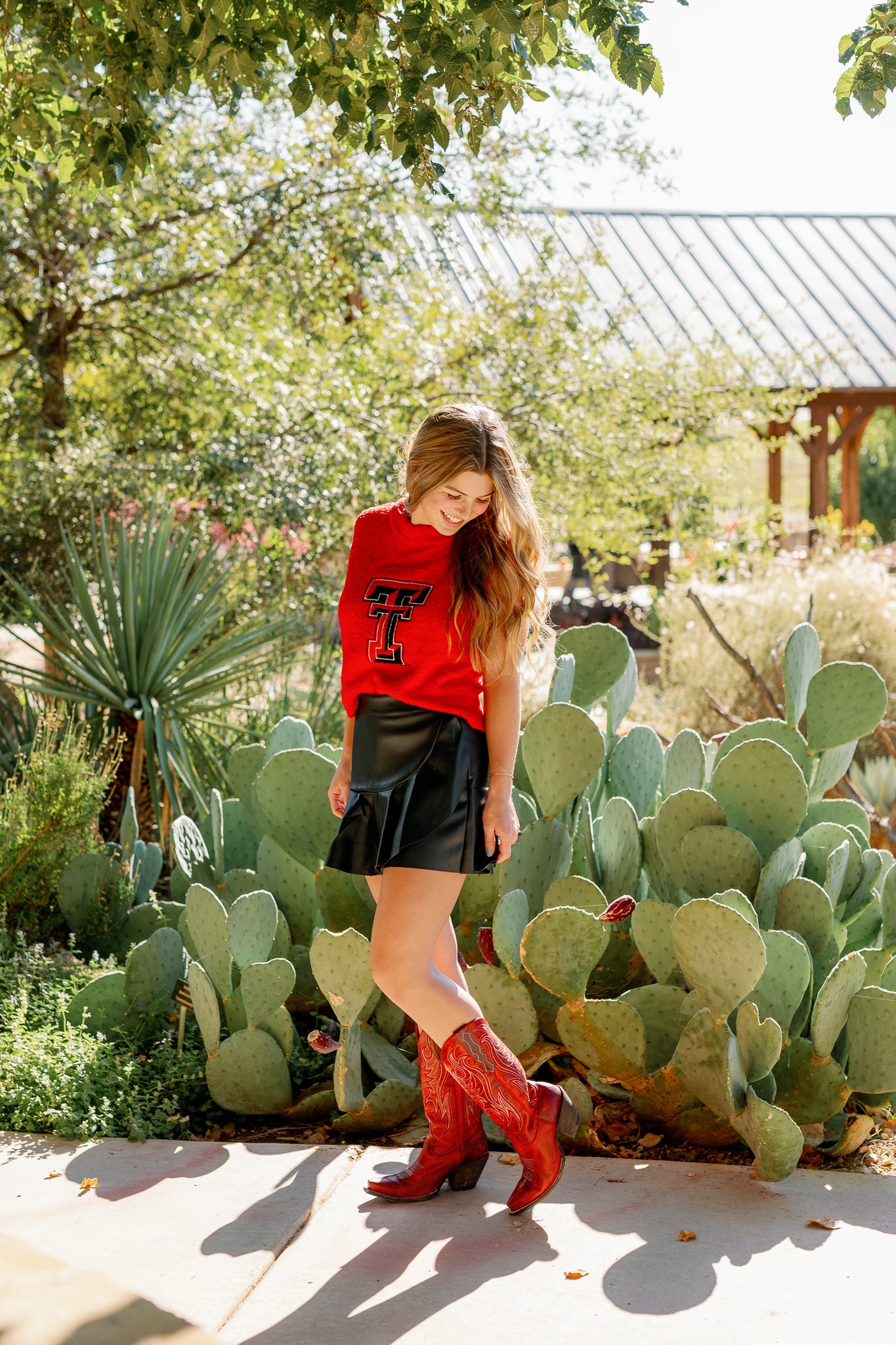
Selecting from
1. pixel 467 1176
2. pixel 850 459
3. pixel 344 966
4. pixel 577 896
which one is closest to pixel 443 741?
pixel 344 966

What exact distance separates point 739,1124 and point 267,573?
174 inches

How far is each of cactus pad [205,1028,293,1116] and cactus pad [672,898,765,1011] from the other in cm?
100

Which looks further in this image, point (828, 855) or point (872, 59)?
point (828, 855)

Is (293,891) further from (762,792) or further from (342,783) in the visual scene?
(762,792)

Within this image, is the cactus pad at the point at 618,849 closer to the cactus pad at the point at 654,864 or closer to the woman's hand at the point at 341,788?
the cactus pad at the point at 654,864

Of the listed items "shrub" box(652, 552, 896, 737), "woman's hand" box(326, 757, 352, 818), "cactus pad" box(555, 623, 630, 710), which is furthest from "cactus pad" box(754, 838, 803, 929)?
"shrub" box(652, 552, 896, 737)

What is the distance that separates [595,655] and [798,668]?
0.56 meters

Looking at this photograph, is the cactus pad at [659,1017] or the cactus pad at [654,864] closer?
the cactus pad at [659,1017]

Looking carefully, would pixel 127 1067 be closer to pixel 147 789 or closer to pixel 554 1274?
pixel 554 1274

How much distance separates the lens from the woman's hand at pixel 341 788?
8.11 ft

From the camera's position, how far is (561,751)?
9.32 ft

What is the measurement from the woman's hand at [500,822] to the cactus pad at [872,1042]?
91 cm

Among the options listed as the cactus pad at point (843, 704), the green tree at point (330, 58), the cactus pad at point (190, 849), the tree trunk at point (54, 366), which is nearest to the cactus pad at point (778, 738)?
the cactus pad at point (843, 704)

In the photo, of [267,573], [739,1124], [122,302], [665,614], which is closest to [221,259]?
[122,302]
